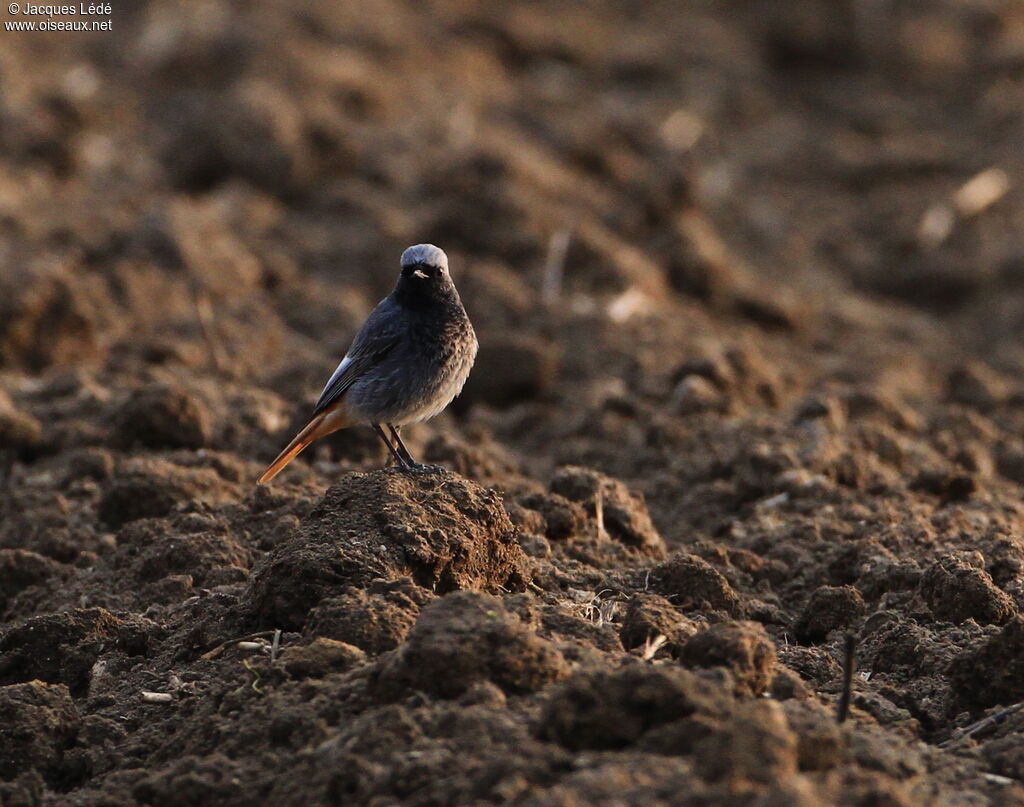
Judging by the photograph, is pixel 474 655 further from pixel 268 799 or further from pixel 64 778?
pixel 64 778

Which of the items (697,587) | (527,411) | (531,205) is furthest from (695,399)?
(531,205)

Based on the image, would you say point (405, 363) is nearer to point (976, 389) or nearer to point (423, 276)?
point (423, 276)

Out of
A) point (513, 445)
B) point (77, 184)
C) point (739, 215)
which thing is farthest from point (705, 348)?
point (77, 184)

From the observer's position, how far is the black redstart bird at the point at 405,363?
689cm

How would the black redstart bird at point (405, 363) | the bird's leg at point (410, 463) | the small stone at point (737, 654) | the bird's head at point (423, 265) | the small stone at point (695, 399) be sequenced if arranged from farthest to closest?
the small stone at point (695, 399) → the bird's head at point (423, 265) → the black redstart bird at point (405, 363) → the bird's leg at point (410, 463) → the small stone at point (737, 654)

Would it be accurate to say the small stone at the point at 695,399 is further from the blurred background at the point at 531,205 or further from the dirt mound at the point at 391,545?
the dirt mound at the point at 391,545

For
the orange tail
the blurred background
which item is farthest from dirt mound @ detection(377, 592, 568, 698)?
the blurred background

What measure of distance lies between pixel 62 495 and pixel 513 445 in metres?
2.96

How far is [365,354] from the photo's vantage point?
7.02 meters

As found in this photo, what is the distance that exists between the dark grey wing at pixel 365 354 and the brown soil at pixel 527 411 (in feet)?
→ 1.70

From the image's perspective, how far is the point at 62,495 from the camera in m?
7.73

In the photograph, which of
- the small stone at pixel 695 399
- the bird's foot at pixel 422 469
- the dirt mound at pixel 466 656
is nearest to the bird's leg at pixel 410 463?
the bird's foot at pixel 422 469

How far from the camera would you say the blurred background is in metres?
10.0

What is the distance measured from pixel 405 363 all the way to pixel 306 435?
2.05 feet
